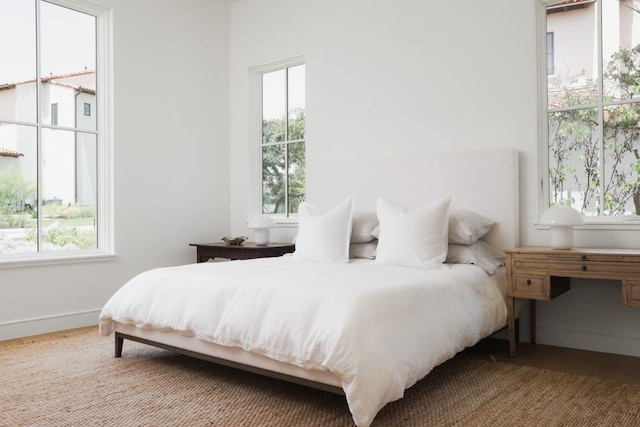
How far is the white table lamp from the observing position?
4.82 meters

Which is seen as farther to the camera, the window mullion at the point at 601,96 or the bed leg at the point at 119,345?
the window mullion at the point at 601,96

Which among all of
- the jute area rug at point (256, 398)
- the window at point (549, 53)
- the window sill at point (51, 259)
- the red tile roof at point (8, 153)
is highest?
the window at point (549, 53)

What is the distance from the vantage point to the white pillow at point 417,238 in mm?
3361

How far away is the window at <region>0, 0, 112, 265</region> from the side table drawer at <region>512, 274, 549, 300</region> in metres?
3.37

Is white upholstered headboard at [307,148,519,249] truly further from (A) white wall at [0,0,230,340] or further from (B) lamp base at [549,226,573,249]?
(A) white wall at [0,0,230,340]

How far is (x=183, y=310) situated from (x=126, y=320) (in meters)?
0.53

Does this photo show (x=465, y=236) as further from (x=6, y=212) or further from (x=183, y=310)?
(x=6, y=212)

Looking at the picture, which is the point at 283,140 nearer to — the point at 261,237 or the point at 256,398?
the point at 261,237

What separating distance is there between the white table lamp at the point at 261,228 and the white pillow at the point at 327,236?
0.90 metres

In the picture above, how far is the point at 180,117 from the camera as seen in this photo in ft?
17.2

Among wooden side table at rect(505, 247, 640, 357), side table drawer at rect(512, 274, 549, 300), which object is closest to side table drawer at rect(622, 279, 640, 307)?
wooden side table at rect(505, 247, 640, 357)

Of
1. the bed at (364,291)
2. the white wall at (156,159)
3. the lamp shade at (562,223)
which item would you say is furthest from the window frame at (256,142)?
the lamp shade at (562,223)

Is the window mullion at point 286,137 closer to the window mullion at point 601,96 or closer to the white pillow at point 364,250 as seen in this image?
the white pillow at point 364,250

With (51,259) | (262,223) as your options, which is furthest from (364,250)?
(51,259)
